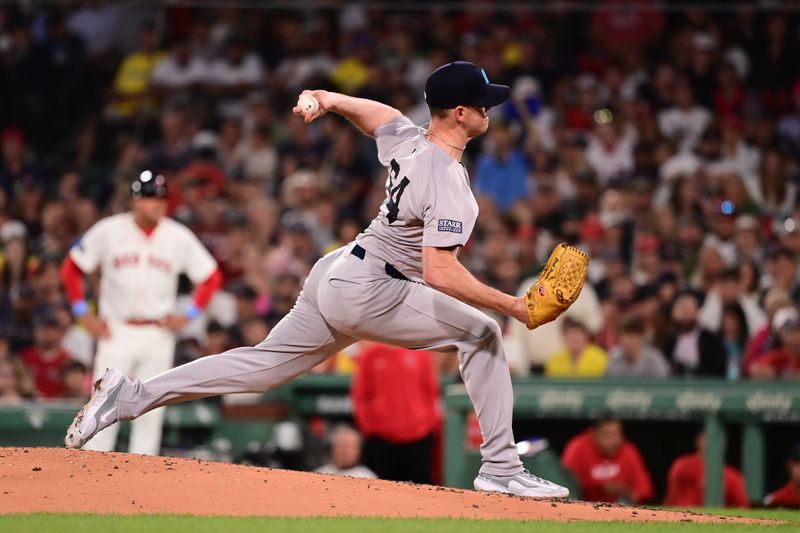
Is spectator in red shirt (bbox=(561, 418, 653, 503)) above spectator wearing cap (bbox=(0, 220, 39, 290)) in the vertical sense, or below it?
below

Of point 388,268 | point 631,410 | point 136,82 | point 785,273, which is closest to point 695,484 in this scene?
point 631,410

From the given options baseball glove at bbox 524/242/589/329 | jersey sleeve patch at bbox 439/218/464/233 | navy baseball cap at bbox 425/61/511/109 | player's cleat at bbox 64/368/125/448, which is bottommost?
player's cleat at bbox 64/368/125/448

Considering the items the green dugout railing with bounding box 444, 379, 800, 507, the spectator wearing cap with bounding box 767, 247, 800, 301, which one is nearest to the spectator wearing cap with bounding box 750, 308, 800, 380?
the green dugout railing with bounding box 444, 379, 800, 507

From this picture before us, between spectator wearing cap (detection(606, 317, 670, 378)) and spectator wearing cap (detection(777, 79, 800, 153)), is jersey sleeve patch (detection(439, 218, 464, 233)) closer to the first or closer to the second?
spectator wearing cap (detection(606, 317, 670, 378))

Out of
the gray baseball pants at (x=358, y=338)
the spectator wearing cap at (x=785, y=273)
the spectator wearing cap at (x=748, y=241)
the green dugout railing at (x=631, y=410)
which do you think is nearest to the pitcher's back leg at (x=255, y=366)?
the gray baseball pants at (x=358, y=338)

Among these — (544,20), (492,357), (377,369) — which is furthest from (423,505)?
(544,20)

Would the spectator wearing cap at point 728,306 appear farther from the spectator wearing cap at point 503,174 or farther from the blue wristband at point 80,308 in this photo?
the blue wristband at point 80,308

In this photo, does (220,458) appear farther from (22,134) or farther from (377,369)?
(22,134)
